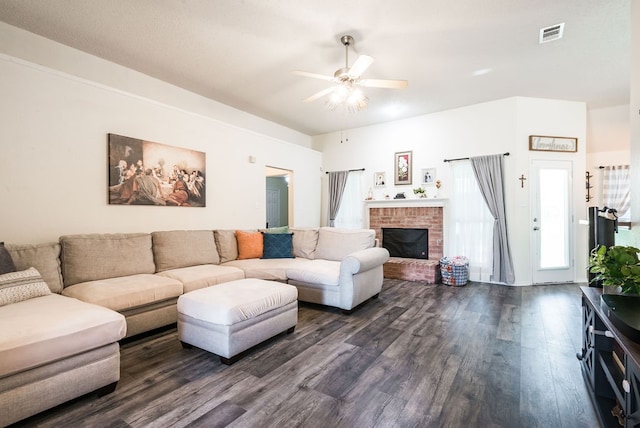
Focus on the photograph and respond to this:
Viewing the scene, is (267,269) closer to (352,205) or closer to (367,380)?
(367,380)

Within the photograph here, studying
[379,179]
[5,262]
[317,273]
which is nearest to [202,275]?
[317,273]

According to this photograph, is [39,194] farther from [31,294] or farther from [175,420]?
[175,420]

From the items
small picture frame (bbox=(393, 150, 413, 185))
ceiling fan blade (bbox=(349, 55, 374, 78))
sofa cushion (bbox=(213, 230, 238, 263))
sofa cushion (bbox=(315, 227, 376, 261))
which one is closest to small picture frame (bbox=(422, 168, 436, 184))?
small picture frame (bbox=(393, 150, 413, 185))

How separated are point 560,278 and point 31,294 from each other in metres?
6.56

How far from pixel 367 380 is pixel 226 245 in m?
2.70

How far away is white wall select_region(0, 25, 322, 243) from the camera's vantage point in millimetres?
2641

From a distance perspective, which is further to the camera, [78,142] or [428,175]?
[428,175]

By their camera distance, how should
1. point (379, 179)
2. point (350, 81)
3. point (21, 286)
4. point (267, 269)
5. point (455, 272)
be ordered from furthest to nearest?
point (379, 179)
point (455, 272)
point (267, 269)
point (350, 81)
point (21, 286)

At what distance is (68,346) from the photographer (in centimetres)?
159

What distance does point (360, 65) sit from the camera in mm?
2619

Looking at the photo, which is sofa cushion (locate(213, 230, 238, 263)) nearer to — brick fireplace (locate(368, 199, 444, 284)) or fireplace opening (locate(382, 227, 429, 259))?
brick fireplace (locate(368, 199, 444, 284))

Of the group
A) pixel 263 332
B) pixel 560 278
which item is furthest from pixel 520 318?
pixel 263 332

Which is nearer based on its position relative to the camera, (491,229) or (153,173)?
(153,173)

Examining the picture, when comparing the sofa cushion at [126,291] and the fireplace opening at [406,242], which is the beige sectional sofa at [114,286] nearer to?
the sofa cushion at [126,291]
